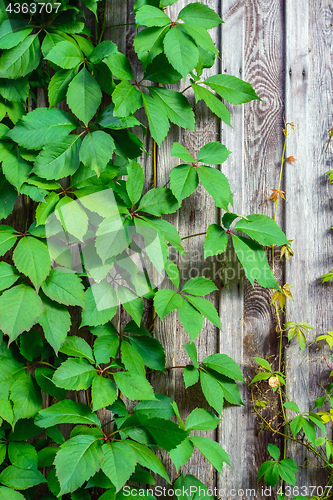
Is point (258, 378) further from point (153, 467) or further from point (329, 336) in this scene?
point (153, 467)

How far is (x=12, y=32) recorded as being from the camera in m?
1.06

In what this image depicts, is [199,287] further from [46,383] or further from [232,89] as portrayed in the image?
[232,89]

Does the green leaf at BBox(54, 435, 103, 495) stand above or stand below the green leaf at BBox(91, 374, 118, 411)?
below

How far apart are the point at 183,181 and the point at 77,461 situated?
34.3 inches

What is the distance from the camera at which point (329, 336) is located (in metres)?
1.28

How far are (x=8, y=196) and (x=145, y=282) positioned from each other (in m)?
0.56

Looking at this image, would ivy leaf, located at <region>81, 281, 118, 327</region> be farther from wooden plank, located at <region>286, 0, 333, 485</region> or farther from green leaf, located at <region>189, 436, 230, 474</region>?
wooden plank, located at <region>286, 0, 333, 485</region>

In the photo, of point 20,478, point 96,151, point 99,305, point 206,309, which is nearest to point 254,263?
Answer: point 206,309

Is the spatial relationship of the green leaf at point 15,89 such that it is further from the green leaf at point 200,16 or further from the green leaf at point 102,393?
the green leaf at point 102,393

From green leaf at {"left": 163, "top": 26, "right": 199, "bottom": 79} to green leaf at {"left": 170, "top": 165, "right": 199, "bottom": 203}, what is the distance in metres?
0.29

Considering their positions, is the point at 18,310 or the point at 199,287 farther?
the point at 199,287

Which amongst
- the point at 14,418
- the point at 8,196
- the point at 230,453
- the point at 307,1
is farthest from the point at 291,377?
the point at 307,1

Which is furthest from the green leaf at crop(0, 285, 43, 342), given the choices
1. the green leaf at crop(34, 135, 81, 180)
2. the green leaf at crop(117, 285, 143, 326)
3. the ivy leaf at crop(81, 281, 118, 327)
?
the green leaf at crop(34, 135, 81, 180)

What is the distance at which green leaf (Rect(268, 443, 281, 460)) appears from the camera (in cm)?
123
